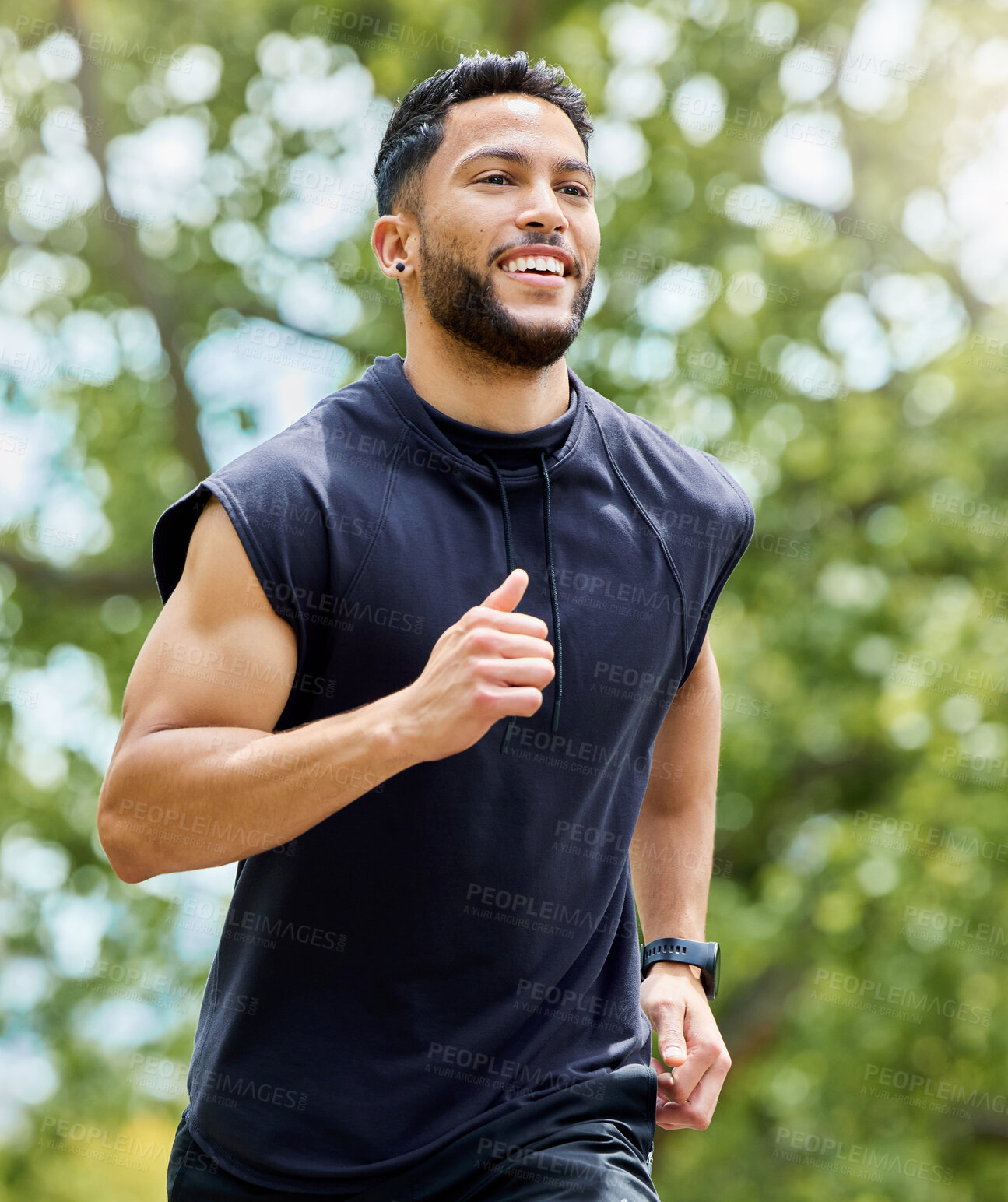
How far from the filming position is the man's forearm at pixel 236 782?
181 cm

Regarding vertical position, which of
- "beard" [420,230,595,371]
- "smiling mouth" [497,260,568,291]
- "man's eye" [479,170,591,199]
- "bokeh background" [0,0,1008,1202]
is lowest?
"bokeh background" [0,0,1008,1202]

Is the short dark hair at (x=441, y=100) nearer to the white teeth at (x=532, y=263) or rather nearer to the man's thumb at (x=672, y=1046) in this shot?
the white teeth at (x=532, y=263)

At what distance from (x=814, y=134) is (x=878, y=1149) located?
690cm

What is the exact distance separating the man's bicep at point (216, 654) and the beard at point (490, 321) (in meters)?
0.61

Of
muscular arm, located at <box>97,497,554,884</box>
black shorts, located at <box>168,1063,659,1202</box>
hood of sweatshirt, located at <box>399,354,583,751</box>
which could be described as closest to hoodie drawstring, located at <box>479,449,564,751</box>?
hood of sweatshirt, located at <box>399,354,583,751</box>

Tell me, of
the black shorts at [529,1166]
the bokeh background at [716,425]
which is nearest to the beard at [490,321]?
the black shorts at [529,1166]

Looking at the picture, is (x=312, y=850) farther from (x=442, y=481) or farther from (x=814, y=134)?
(x=814, y=134)

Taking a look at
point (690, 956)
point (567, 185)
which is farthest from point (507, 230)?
point (690, 956)

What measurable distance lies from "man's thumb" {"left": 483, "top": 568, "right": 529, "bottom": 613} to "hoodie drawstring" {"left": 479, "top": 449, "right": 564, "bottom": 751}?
324 millimetres

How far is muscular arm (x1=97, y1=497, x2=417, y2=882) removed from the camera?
1.84 m

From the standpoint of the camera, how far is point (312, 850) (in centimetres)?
217

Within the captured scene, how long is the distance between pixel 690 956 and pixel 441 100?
1723 mm

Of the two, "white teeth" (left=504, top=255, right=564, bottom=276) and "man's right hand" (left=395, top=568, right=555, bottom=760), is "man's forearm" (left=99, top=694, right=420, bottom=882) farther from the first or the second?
"white teeth" (left=504, top=255, right=564, bottom=276)

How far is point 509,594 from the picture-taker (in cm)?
187
